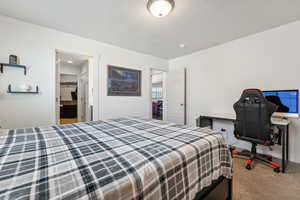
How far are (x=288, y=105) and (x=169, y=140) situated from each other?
2349 mm

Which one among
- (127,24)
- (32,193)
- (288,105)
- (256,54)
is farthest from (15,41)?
(288,105)

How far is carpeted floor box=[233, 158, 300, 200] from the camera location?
1.43m

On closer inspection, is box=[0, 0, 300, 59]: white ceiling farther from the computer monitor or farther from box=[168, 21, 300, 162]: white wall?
the computer monitor

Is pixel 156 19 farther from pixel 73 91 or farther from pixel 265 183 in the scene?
pixel 73 91

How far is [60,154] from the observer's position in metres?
0.78

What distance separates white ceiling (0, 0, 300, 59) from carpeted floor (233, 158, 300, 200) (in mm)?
2355

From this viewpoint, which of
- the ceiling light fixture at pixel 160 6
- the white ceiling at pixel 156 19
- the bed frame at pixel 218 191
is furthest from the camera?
the white ceiling at pixel 156 19

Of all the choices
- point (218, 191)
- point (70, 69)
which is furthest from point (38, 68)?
point (218, 191)

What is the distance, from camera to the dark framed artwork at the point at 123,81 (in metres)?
3.12

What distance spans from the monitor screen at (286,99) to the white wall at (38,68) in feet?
10.7

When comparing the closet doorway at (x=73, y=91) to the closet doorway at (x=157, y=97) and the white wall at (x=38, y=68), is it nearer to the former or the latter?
the white wall at (x=38, y=68)

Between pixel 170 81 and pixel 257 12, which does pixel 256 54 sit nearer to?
pixel 257 12

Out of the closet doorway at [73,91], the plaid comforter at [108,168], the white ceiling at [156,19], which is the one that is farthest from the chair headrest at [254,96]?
the closet doorway at [73,91]

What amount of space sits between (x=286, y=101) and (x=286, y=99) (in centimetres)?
3
